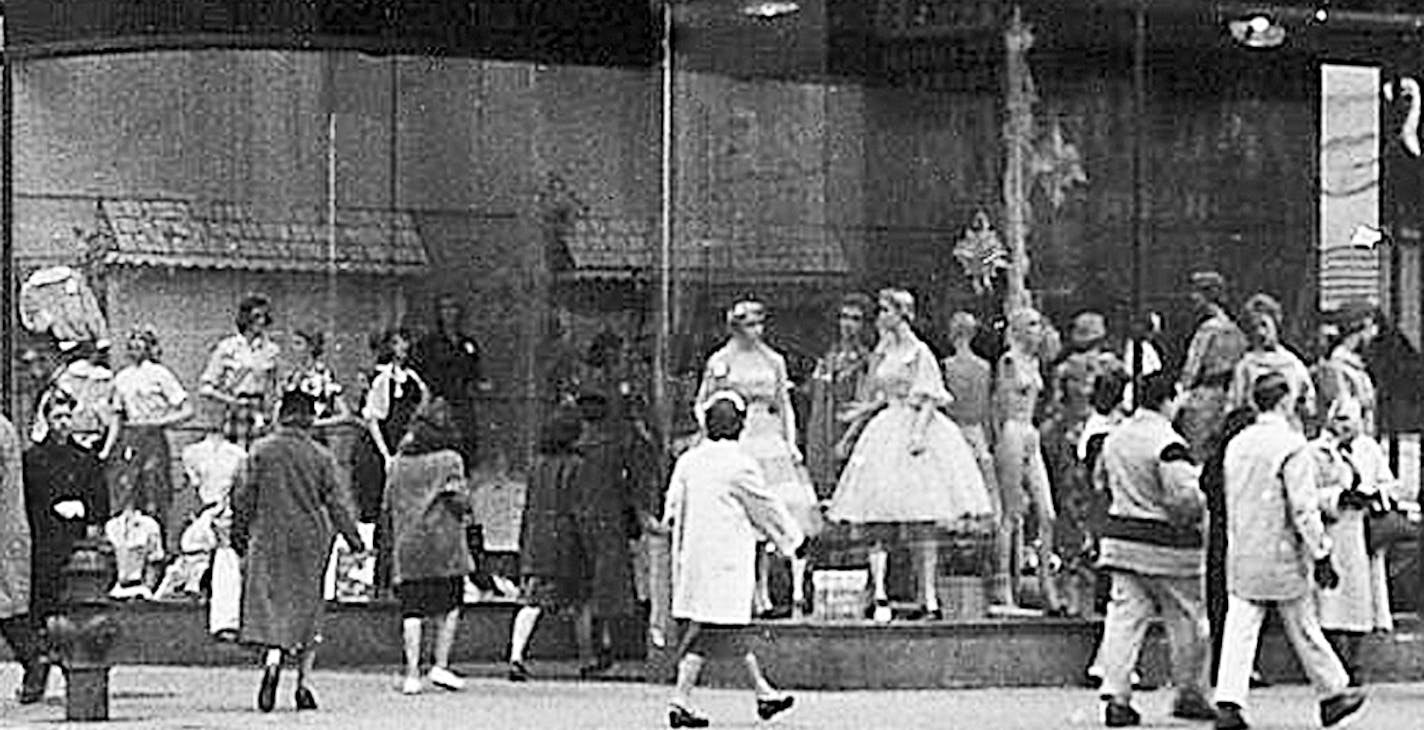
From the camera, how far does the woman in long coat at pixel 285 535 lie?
20.4 meters

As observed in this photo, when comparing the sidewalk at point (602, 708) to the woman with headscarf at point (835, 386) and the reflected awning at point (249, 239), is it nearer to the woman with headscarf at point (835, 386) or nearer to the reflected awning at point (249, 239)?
the woman with headscarf at point (835, 386)

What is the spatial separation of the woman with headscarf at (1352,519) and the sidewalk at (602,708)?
463mm

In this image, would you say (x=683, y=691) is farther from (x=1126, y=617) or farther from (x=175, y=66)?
(x=175, y=66)

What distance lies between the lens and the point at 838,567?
21703 mm

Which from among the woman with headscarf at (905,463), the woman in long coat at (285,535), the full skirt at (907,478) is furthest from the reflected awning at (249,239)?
the full skirt at (907,478)

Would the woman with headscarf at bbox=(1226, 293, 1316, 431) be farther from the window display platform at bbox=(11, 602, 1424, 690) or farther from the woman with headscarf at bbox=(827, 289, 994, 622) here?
the woman with headscarf at bbox=(827, 289, 994, 622)

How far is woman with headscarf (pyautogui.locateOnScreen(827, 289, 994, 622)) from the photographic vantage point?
71.4 feet

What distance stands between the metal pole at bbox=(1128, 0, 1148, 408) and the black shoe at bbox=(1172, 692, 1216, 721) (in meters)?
3.47

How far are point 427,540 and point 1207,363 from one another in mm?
4908

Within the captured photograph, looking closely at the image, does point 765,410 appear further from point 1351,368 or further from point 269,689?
point 1351,368

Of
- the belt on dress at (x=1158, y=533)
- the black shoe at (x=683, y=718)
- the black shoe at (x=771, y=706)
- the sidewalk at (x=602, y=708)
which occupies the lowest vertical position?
the sidewalk at (x=602, y=708)

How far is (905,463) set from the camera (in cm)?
2180

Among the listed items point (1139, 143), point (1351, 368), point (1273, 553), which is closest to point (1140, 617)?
point (1273, 553)

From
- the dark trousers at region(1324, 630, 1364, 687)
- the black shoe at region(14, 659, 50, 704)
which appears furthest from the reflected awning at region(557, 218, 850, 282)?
the black shoe at region(14, 659, 50, 704)
